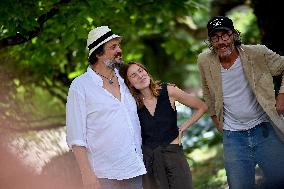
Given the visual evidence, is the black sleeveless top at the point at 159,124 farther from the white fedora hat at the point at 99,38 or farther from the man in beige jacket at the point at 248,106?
the white fedora hat at the point at 99,38

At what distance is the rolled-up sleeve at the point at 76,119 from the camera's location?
179 inches

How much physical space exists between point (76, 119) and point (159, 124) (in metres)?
0.82

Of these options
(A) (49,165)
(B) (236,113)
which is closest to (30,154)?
(A) (49,165)

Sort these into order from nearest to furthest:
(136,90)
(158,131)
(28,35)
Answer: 1. (158,131)
2. (136,90)
3. (28,35)

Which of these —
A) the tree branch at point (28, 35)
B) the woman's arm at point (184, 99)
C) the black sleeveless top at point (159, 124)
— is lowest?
the black sleeveless top at point (159, 124)

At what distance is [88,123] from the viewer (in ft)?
15.2

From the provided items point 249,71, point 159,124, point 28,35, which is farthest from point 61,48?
point 249,71

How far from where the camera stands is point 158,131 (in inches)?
195

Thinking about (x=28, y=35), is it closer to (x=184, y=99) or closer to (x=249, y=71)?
(x=184, y=99)

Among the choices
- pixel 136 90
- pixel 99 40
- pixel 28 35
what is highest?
pixel 28 35

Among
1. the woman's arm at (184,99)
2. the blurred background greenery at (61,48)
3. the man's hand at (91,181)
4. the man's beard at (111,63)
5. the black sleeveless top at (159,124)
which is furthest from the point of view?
the blurred background greenery at (61,48)

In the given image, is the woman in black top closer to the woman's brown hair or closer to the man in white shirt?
the woman's brown hair

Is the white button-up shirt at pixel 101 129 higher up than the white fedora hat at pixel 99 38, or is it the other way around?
the white fedora hat at pixel 99 38

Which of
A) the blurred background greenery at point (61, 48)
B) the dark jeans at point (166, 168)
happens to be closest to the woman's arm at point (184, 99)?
the dark jeans at point (166, 168)
